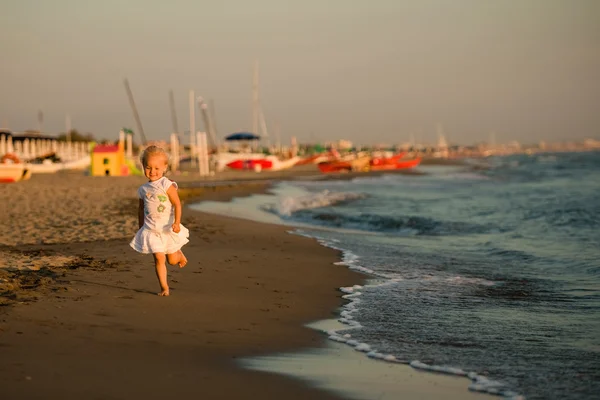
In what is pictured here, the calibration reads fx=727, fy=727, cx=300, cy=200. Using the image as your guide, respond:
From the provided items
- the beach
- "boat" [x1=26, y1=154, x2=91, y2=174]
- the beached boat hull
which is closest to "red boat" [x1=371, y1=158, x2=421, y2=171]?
"boat" [x1=26, y1=154, x2=91, y2=174]

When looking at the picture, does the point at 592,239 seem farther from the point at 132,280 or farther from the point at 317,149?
the point at 317,149

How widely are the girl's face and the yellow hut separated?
1387 inches

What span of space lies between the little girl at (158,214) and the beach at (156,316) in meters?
0.51

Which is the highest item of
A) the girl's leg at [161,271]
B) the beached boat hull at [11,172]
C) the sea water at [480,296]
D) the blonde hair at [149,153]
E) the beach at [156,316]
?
the beached boat hull at [11,172]

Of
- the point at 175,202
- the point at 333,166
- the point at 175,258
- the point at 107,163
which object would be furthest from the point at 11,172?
the point at 333,166

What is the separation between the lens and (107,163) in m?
40.9

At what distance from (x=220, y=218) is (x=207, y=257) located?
22.6ft

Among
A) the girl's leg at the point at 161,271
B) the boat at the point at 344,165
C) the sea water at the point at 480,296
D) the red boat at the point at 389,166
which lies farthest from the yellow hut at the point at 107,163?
the red boat at the point at 389,166

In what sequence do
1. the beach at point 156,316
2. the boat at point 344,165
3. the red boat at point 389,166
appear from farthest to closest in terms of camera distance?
the red boat at point 389,166 → the boat at point 344,165 → the beach at point 156,316

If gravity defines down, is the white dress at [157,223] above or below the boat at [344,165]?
below

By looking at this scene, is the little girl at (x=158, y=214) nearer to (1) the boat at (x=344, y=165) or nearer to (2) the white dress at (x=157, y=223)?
(2) the white dress at (x=157, y=223)

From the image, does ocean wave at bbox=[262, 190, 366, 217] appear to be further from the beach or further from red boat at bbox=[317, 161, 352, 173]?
red boat at bbox=[317, 161, 352, 173]

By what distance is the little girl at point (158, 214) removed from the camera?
6.67m

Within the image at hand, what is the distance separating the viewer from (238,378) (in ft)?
15.1
